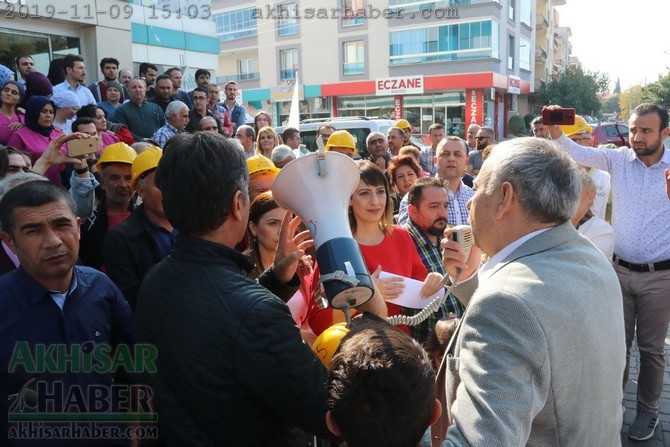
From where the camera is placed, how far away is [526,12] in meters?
35.8

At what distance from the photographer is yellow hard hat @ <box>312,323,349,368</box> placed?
1723 millimetres

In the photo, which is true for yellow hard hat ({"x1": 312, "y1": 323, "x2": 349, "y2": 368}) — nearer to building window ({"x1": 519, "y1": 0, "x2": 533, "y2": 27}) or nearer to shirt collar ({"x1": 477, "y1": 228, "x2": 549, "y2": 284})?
shirt collar ({"x1": 477, "y1": 228, "x2": 549, "y2": 284})

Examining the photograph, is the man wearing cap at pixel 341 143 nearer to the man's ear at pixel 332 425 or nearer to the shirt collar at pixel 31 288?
the shirt collar at pixel 31 288

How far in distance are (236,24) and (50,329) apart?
39574 mm

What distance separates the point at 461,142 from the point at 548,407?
395cm

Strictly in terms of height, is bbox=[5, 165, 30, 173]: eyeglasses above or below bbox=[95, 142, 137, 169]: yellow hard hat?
below

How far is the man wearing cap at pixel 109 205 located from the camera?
128 inches

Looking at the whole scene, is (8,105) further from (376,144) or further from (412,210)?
(412,210)

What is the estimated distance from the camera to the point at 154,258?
2770mm

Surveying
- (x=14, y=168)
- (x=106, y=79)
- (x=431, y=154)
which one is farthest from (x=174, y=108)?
(x=431, y=154)

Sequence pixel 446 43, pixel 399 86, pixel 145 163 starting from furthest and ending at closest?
pixel 399 86
pixel 446 43
pixel 145 163

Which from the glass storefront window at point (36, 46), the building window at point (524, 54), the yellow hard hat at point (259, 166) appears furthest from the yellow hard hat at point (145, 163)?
the building window at point (524, 54)

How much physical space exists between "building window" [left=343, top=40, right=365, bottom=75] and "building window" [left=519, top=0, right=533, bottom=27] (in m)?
10.7

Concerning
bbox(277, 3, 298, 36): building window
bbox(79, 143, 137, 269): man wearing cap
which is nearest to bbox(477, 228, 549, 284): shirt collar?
bbox(79, 143, 137, 269): man wearing cap
